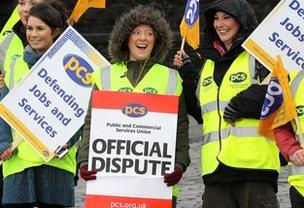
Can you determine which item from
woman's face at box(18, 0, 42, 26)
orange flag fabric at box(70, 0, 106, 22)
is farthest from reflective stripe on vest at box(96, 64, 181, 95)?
orange flag fabric at box(70, 0, 106, 22)

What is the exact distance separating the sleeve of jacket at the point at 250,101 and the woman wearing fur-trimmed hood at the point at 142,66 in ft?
1.17

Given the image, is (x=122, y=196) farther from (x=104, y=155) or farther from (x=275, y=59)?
(x=275, y=59)

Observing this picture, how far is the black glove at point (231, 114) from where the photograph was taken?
7023mm

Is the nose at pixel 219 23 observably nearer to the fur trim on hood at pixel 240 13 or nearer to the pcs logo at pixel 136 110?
the fur trim on hood at pixel 240 13

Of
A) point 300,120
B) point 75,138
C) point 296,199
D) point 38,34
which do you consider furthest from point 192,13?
point 296,199

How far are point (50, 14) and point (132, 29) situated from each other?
783mm

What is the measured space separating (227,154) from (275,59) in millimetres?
698

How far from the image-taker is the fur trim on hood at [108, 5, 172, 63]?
727 cm

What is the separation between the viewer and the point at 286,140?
22.3 ft

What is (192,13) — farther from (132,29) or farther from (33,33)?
(33,33)

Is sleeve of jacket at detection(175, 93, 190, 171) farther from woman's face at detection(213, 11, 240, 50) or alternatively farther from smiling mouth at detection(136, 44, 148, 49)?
woman's face at detection(213, 11, 240, 50)

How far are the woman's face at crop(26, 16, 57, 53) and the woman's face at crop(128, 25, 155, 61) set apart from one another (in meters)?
0.76

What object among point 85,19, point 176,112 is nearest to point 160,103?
point 176,112

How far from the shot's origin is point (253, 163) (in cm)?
700
